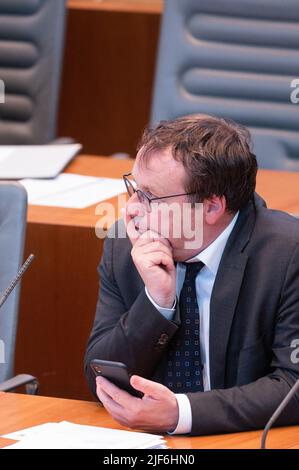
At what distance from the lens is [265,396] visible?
→ 6.48ft

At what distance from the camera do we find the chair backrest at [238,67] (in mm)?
3559

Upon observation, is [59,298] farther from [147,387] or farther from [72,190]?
[147,387]

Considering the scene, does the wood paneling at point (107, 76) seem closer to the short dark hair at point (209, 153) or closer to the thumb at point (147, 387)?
the short dark hair at point (209, 153)

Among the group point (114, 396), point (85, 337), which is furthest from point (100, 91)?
point (114, 396)

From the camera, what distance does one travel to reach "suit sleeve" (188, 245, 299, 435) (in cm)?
193

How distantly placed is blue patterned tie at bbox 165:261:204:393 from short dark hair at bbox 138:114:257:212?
0.73 ft

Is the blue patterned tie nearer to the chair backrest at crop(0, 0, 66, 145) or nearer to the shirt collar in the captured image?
the shirt collar

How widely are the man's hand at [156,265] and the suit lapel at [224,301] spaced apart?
0.09 m

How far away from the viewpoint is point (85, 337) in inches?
114

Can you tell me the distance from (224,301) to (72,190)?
1.15 m

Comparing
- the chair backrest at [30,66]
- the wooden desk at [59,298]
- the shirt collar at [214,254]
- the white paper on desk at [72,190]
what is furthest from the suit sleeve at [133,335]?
the chair backrest at [30,66]

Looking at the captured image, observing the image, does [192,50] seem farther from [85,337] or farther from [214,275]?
[214,275]

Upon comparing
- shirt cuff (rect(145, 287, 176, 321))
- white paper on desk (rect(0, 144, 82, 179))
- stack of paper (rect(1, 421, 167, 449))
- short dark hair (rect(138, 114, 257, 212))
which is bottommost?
white paper on desk (rect(0, 144, 82, 179))

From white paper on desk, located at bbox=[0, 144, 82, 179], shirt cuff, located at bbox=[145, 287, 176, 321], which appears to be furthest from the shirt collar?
white paper on desk, located at bbox=[0, 144, 82, 179]
